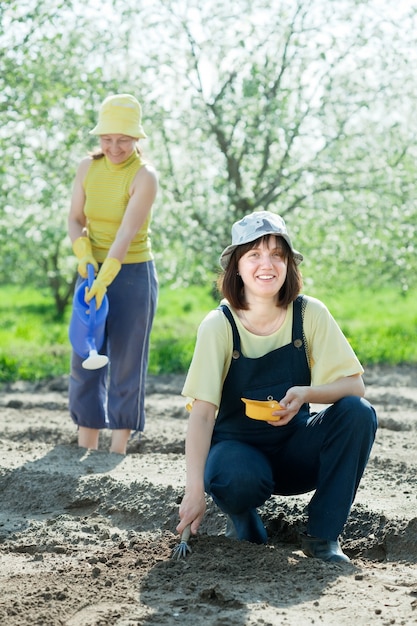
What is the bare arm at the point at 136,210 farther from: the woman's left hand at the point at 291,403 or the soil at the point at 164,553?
the woman's left hand at the point at 291,403

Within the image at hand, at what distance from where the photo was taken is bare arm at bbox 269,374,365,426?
306 cm

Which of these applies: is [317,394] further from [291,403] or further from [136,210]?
[136,210]

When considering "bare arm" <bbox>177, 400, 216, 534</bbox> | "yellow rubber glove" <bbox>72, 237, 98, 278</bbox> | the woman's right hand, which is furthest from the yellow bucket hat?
the woman's right hand

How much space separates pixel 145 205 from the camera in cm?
455

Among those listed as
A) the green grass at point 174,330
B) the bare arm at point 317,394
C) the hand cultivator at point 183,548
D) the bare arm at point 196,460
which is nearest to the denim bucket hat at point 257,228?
the bare arm at point 317,394

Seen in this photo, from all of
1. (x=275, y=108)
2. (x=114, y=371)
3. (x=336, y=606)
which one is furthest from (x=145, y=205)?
(x=275, y=108)

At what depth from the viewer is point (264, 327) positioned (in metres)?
3.26

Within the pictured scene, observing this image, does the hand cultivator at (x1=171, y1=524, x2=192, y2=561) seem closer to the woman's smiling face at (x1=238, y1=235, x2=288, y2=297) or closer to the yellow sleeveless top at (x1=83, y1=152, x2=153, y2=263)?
the woman's smiling face at (x1=238, y1=235, x2=288, y2=297)

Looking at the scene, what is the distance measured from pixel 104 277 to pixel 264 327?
54.8 inches

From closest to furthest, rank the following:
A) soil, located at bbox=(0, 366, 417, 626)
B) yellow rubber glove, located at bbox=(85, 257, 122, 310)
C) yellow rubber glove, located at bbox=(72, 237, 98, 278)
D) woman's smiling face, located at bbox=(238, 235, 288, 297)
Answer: soil, located at bbox=(0, 366, 417, 626) → woman's smiling face, located at bbox=(238, 235, 288, 297) → yellow rubber glove, located at bbox=(85, 257, 122, 310) → yellow rubber glove, located at bbox=(72, 237, 98, 278)

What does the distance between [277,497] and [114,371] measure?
135 centimetres

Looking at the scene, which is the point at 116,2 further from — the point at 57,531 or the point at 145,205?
the point at 57,531

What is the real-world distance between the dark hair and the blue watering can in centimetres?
131

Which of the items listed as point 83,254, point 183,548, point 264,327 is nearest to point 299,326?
point 264,327
